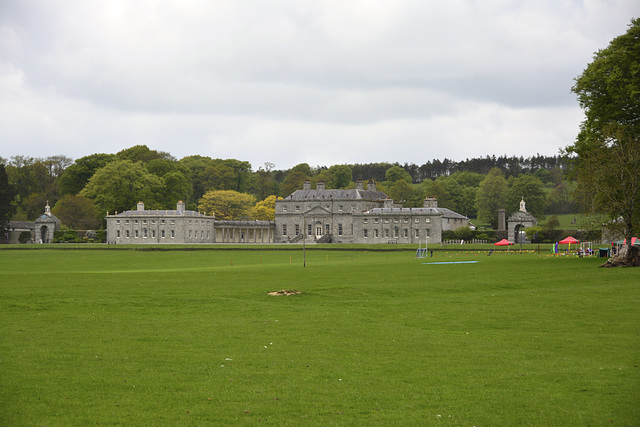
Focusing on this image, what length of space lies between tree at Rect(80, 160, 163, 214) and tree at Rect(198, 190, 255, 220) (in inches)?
404

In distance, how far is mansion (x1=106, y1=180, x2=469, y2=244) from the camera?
339ft

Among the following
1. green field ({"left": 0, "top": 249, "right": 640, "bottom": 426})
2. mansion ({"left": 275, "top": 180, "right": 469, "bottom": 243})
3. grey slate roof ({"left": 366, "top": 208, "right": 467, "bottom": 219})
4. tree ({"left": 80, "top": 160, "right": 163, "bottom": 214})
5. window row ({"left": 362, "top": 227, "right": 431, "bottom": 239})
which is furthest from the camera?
tree ({"left": 80, "top": 160, "right": 163, "bottom": 214})

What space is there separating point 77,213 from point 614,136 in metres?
93.7

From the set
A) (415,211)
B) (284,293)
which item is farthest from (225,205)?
(284,293)

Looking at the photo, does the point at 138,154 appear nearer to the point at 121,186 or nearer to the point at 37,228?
the point at 121,186

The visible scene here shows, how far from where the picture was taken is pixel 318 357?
13.7 m

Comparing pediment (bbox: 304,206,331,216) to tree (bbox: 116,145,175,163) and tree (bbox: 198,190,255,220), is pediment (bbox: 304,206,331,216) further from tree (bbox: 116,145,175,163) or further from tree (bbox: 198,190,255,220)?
tree (bbox: 116,145,175,163)

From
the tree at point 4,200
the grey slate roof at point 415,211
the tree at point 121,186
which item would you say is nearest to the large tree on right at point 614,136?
the grey slate roof at point 415,211

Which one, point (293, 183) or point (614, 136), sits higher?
point (293, 183)

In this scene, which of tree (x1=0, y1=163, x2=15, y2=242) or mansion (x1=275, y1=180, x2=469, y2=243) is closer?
tree (x1=0, y1=163, x2=15, y2=242)

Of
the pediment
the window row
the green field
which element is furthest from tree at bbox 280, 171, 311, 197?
the green field

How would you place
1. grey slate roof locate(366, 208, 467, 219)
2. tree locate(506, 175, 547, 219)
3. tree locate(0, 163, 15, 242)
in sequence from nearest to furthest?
1. tree locate(0, 163, 15, 242)
2. grey slate roof locate(366, 208, 467, 219)
3. tree locate(506, 175, 547, 219)

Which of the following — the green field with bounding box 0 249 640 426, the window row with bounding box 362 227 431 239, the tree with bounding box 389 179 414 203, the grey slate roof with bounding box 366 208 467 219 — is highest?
the tree with bounding box 389 179 414 203

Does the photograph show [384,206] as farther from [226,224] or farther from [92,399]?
[92,399]
